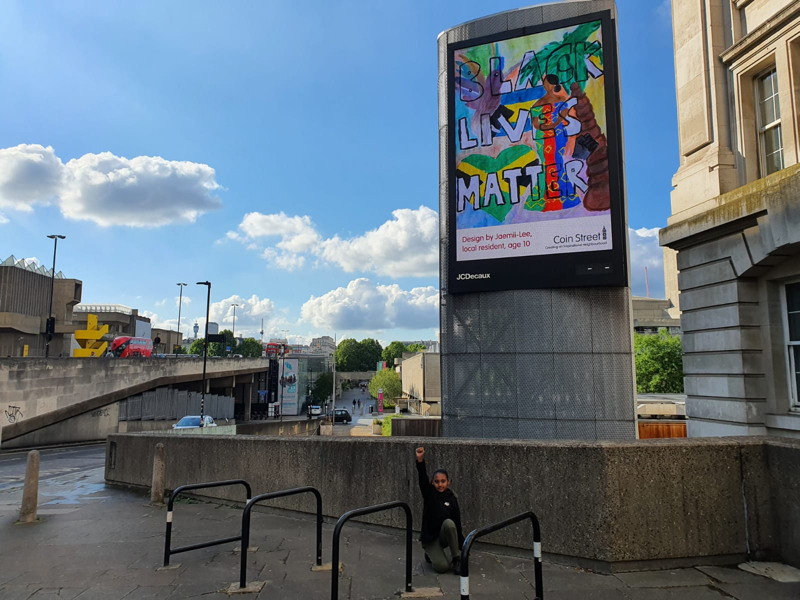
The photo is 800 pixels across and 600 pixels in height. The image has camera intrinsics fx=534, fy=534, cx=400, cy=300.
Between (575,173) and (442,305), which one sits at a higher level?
(575,173)

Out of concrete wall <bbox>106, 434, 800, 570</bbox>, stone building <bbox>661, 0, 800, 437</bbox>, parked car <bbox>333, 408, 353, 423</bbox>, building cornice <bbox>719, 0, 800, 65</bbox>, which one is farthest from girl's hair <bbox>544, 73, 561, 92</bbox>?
parked car <bbox>333, 408, 353, 423</bbox>

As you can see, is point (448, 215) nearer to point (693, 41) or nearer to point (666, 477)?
point (693, 41)

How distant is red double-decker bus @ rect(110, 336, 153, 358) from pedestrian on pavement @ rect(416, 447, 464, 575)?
2426 inches

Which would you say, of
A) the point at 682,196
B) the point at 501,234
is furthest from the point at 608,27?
the point at 501,234

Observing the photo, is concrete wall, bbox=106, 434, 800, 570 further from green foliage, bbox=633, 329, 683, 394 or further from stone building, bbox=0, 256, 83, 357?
stone building, bbox=0, 256, 83, 357

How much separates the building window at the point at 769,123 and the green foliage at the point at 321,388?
98.9 meters

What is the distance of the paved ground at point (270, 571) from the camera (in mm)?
5023

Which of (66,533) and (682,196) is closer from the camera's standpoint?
(66,533)

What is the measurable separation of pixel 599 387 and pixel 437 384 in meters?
57.9

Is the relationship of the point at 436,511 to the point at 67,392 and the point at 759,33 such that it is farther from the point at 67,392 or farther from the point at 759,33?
the point at 67,392

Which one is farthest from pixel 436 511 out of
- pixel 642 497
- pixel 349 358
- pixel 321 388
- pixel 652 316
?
pixel 349 358

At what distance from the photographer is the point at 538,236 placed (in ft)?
42.1

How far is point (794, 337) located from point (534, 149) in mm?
6791

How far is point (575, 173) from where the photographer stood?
12711 mm
